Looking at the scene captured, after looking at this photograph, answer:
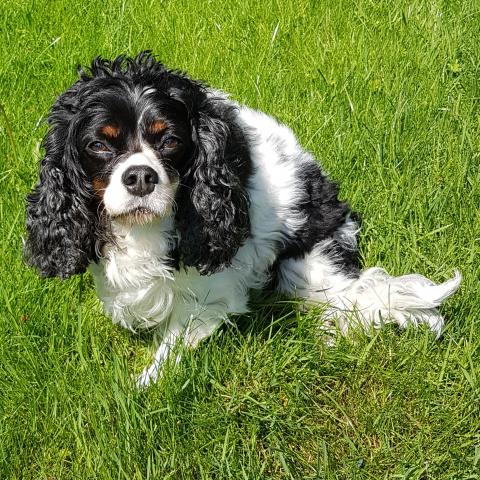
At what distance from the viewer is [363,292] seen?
3.48 metres

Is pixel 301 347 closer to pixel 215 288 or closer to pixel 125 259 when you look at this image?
pixel 215 288

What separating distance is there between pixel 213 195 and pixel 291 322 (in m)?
0.79

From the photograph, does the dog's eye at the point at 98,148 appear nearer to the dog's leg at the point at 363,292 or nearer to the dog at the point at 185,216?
the dog at the point at 185,216

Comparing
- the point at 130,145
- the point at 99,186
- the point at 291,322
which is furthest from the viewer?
the point at 291,322

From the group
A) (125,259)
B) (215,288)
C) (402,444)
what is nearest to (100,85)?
(125,259)

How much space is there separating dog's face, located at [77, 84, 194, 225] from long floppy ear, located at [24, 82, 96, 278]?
0.10 meters

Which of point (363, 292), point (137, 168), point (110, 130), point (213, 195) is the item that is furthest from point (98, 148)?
point (363, 292)

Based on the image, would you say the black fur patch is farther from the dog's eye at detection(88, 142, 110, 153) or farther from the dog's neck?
the dog's eye at detection(88, 142, 110, 153)

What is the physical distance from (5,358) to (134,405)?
598 millimetres

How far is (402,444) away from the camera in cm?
294

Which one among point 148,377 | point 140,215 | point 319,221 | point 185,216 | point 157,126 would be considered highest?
point 157,126

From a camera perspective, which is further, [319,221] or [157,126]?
[319,221]

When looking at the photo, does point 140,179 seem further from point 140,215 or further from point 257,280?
point 257,280

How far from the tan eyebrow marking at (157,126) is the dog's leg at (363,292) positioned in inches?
45.8
